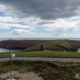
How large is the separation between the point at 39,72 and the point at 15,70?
15.2ft

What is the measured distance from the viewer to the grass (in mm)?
16656

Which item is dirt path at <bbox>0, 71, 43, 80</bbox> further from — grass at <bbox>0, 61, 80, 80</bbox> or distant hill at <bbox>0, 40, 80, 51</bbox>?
distant hill at <bbox>0, 40, 80, 51</bbox>

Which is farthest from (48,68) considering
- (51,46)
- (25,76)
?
(51,46)

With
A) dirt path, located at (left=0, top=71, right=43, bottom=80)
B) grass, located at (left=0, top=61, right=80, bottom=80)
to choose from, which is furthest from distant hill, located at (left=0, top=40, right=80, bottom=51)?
dirt path, located at (left=0, top=71, right=43, bottom=80)

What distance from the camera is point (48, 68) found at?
64.4ft

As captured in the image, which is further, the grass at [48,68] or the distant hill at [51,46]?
the distant hill at [51,46]

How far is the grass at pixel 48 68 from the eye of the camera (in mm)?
16656

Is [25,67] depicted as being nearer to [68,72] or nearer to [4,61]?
[4,61]

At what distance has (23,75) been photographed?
17.1 m

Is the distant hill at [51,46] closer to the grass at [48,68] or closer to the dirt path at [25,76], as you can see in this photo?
the grass at [48,68]

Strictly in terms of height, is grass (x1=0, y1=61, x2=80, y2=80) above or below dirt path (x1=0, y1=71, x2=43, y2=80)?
above

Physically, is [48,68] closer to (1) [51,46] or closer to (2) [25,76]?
Result: (2) [25,76]

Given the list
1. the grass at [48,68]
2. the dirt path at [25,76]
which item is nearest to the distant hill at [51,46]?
the grass at [48,68]

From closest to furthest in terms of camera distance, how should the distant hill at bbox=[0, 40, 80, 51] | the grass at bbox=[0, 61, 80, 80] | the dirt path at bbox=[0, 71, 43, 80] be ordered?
1. the dirt path at bbox=[0, 71, 43, 80]
2. the grass at bbox=[0, 61, 80, 80]
3. the distant hill at bbox=[0, 40, 80, 51]
